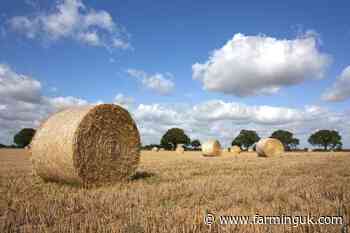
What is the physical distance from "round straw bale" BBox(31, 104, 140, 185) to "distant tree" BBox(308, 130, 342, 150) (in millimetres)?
70046

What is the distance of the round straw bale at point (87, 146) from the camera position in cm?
727

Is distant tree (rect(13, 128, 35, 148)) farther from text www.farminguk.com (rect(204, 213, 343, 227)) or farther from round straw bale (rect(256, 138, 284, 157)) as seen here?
text www.farminguk.com (rect(204, 213, 343, 227))

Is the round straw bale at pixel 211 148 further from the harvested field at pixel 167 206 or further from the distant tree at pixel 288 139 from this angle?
the distant tree at pixel 288 139

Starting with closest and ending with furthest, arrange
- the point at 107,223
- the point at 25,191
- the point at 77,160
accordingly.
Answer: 1. the point at 107,223
2. the point at 25,191
3. the point at 77,160

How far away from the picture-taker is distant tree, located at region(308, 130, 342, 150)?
227 ft

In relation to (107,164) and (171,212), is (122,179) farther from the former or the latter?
(171,212)

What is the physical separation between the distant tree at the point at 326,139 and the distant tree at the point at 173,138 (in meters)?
28.5

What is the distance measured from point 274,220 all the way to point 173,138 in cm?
6726

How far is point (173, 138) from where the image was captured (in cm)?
7088

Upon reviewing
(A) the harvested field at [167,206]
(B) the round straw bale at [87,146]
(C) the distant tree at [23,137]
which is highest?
(C) the distant tree at [23,137]

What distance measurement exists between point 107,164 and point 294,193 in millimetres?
4514

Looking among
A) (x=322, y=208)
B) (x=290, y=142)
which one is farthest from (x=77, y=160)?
(x=290, y=142)

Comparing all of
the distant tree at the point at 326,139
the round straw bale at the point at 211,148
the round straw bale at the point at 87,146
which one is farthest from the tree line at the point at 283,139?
the round straw bale at the point at 87,146

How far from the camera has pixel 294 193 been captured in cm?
546
